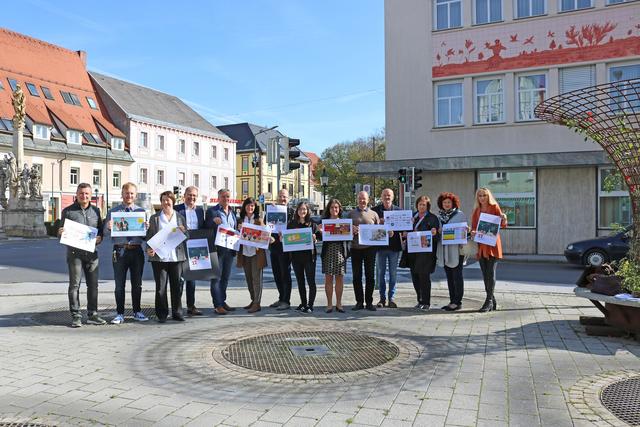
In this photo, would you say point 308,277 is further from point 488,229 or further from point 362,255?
point 488,229

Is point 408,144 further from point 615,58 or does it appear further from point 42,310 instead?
point 42,310

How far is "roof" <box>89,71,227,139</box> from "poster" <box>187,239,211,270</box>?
178 feet

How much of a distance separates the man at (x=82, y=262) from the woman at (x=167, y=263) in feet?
2.56

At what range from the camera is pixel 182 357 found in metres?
6.20

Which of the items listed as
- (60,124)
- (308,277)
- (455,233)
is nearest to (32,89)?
(60,124)

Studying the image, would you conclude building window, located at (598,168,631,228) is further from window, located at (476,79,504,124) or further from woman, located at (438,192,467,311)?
woman, located at (438,192,467,311)

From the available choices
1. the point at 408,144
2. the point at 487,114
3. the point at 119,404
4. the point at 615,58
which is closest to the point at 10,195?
the point at 408,144

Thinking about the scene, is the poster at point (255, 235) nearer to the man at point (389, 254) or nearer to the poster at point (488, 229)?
the man at point (389, 254)

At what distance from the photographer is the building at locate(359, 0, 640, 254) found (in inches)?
842

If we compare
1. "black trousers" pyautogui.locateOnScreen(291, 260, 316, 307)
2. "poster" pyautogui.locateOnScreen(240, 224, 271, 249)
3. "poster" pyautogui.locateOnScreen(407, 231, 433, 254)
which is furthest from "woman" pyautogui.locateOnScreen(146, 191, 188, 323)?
"poster" pyautogui.locateOnScreen(407, 231, 433, 254)

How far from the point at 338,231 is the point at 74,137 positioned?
51.5 meters

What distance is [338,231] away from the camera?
29.2 feet

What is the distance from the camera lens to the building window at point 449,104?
23.9 m

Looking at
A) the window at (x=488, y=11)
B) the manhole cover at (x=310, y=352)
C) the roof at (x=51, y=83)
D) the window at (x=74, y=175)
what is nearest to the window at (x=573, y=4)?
the window at (x=488, y=11)
